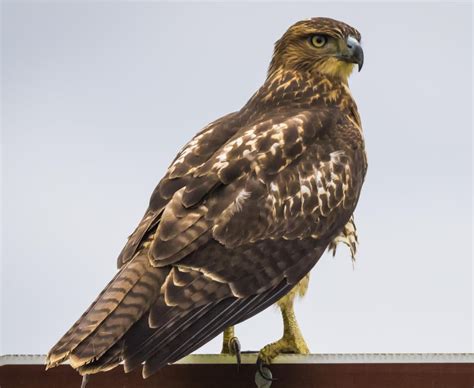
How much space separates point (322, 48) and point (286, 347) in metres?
2.52

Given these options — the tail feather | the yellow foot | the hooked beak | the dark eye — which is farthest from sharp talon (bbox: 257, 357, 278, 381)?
the dark eye

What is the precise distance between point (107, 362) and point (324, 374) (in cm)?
118

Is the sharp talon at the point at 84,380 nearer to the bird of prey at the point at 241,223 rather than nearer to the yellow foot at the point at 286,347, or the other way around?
the bird of prey at the point at 241,223

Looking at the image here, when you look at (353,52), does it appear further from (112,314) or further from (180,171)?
(112,314)

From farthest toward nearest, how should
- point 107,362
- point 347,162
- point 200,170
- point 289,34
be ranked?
point 289,34, point 347,162, point 200,170, point 107,362

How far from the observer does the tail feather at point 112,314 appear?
557 centimetres

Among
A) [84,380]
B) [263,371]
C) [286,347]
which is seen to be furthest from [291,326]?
[84,380]

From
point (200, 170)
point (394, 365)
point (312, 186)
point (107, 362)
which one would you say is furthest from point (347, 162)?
point (107, 362)

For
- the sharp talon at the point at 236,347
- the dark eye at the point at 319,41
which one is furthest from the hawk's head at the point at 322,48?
the sharp talon at the point at 236,347

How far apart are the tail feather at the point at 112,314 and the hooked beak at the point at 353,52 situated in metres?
2.64

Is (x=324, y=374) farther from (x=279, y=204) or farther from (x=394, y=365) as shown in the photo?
(x=279, y=204)

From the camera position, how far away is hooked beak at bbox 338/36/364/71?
7945 mm

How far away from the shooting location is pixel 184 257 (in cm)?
627

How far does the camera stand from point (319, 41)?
8180mm
